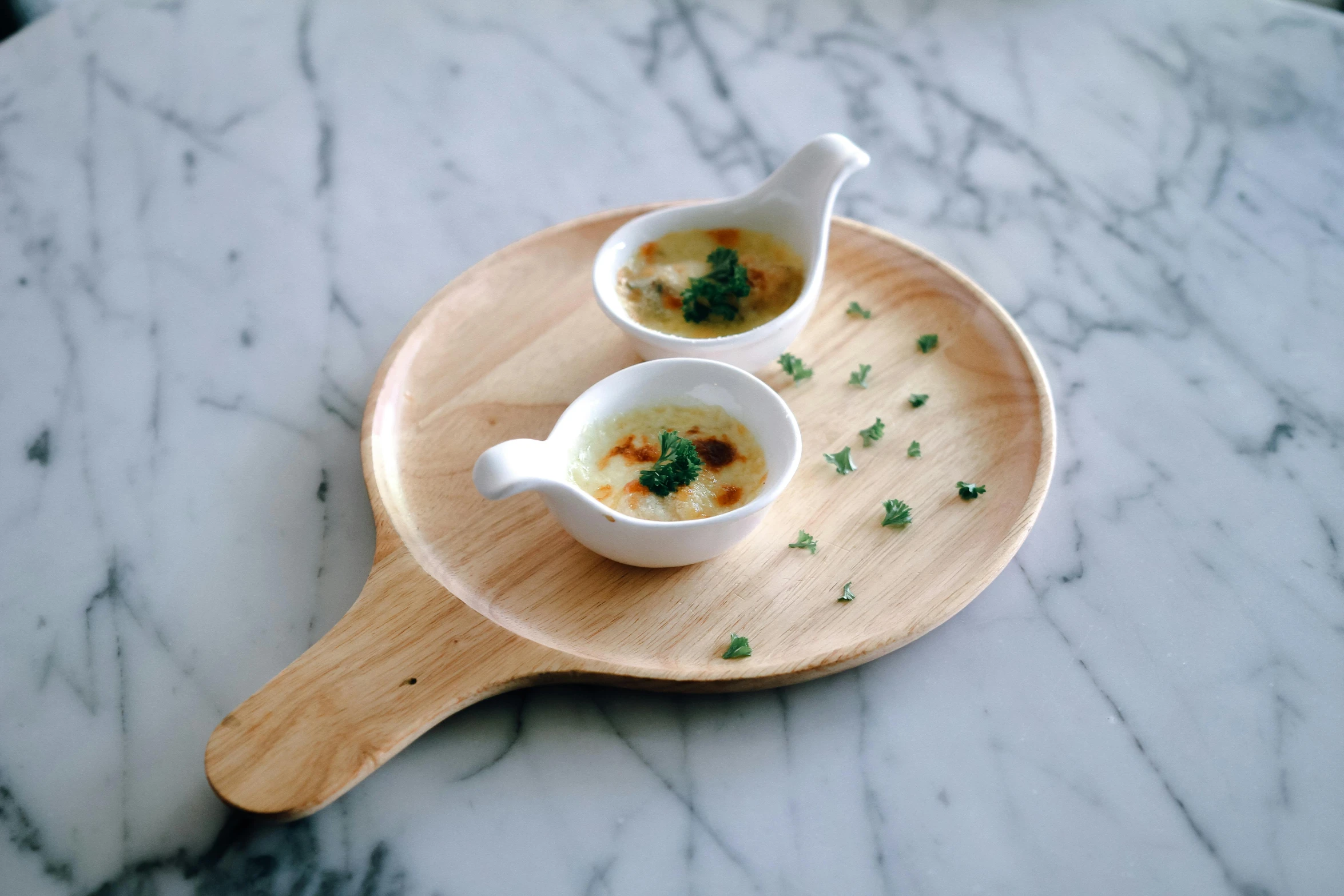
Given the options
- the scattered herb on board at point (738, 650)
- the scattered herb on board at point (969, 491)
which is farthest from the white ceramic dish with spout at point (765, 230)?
the scattered herb on board at point (738, 650)

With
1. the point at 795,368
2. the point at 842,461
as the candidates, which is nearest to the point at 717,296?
the point at 795,368

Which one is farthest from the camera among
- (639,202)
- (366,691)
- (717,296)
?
(639,202)

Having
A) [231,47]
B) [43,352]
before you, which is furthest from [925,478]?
[231,47]

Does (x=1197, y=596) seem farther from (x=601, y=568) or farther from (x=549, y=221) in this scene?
(x=549, y=221)

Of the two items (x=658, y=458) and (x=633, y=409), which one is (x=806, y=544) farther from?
(x=633, y=409)

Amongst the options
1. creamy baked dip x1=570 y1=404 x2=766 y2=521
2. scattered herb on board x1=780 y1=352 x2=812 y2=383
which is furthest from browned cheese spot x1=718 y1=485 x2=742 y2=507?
scattered herb on board x1=780 y1=352 x2=812 y2=383

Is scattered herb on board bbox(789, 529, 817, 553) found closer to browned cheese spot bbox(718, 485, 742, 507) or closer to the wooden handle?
browned cheese spot bbox(718, 485, 742, 507)
